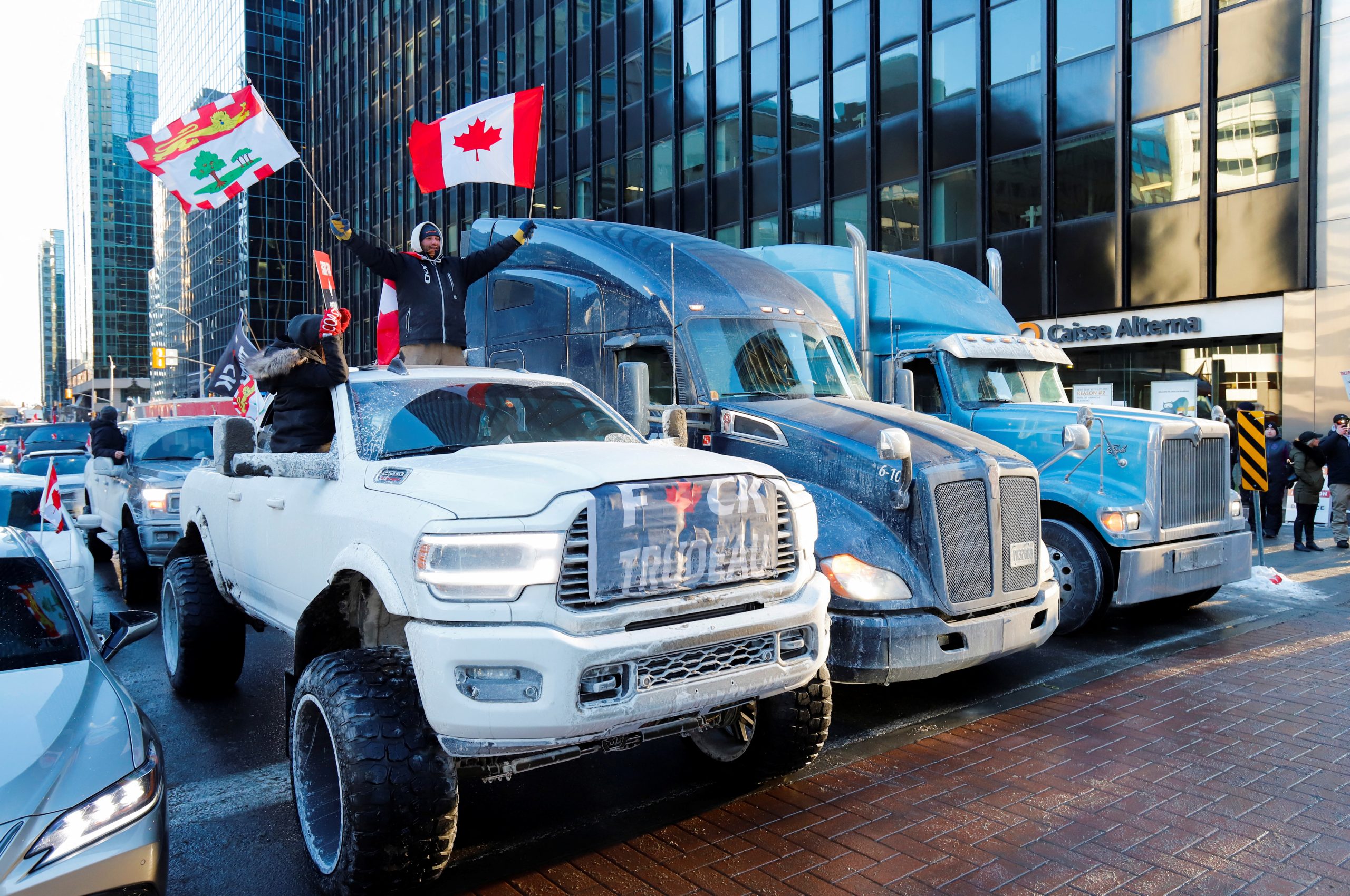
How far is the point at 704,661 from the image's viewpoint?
3.65m

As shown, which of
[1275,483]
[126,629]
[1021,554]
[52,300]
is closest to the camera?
[126,629]

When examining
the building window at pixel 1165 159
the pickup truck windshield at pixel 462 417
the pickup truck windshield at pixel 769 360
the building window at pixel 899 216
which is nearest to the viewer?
the pickup truck windshield at pixel 462 417

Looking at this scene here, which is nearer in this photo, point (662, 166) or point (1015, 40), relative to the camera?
point (1015, 40)

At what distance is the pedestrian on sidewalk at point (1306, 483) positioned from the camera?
43.3ft

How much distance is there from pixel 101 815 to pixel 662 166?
30749mm

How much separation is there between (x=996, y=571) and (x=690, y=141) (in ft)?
88.4

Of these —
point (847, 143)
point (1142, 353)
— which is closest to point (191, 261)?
point (847, 143)

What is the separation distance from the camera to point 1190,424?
26.4ft

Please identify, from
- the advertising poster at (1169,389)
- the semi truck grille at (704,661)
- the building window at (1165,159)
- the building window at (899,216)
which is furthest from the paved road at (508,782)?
the building window at (899,216)

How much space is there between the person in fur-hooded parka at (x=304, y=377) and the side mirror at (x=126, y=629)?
52.6 inches

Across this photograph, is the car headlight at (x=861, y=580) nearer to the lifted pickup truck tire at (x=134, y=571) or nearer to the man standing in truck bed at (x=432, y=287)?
the man standing in truck bed at (x=432, y=287)

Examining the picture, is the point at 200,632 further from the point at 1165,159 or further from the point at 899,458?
the point at 1165,159

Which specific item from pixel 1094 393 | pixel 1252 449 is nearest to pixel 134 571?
pixel 1252 449

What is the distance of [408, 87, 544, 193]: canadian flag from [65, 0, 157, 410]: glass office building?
120 meters
